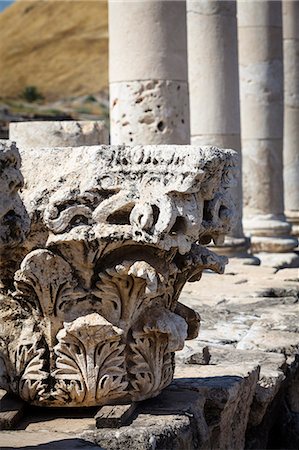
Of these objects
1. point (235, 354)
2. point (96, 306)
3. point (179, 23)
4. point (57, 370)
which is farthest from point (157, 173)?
point (179, 23)

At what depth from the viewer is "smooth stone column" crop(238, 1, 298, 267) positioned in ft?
54.8

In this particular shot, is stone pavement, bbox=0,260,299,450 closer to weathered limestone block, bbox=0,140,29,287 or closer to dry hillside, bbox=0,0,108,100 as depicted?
weathered limestone block, bbox=0,140,29,287

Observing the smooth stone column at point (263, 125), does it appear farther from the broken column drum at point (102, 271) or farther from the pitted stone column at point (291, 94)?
the broken column drum at point (102, 271)

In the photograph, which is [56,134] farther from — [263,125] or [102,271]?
[263,125]

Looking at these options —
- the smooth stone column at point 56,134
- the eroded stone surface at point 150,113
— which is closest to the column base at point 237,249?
the eroded stone surface at point 150,113

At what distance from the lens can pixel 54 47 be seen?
72.0 m

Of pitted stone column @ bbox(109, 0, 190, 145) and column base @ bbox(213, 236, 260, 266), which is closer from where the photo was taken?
pitted stone column @ bbox(109, 0, 190, 145)

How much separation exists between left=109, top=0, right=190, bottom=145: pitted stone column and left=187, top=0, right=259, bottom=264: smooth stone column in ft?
9.54

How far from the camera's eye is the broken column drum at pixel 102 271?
5.90 meters

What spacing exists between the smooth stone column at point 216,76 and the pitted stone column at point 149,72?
2.91 m

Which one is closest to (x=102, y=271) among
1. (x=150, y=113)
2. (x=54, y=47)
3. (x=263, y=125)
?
(x=150, y=113)

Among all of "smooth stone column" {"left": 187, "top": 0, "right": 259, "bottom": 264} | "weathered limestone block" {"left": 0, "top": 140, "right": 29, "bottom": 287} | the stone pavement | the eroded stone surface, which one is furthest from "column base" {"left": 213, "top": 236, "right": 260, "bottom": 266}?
"weathered limestone block" {"left": 0, "top": 140, "right": 29, "bottom": 287}

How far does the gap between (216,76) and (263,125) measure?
267 centimetres

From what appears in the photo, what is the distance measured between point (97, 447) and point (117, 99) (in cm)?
673
